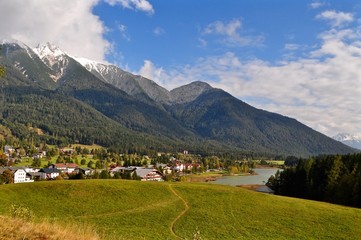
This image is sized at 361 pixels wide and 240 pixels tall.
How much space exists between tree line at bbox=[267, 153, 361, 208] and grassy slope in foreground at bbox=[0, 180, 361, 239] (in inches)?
1030

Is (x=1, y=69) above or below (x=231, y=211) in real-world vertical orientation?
above

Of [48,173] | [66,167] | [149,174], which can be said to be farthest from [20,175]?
[149,174]

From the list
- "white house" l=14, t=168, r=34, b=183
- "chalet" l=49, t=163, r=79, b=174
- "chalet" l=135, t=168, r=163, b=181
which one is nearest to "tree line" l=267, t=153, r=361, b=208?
"chalet" l=135, t=168, r=163, b=181

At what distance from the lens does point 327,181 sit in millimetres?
83500

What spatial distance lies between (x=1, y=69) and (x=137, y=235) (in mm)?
20993

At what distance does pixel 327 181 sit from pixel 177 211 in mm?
54856

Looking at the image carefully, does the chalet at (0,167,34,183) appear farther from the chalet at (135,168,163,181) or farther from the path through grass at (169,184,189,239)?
the path through grass at (169,184,189,239)

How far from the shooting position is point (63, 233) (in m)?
10.6

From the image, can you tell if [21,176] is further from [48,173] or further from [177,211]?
[177,211]

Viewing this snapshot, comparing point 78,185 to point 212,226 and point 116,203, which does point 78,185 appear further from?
point 212,226

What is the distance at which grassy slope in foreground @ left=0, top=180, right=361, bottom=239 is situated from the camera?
36500 millimetres

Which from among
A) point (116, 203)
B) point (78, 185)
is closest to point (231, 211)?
point (116, 203)

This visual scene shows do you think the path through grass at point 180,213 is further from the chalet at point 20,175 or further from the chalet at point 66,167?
the chalet at point 66,167

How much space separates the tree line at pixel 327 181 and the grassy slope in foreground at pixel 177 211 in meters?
26.2
